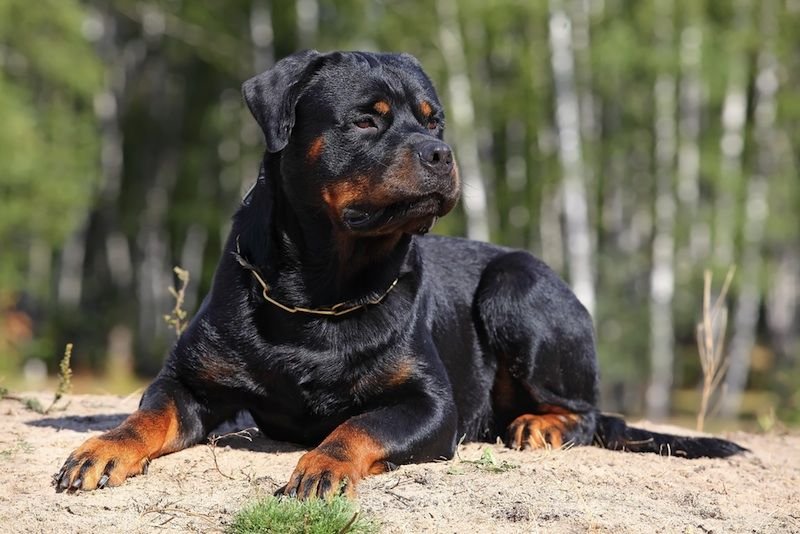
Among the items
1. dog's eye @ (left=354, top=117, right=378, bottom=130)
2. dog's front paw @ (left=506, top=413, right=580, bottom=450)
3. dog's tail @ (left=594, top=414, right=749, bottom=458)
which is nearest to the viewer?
dog's eye @ (left=354, top=117, right=378, bottom=130)

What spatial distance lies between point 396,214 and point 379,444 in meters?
0.92

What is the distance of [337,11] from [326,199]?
59.9ft

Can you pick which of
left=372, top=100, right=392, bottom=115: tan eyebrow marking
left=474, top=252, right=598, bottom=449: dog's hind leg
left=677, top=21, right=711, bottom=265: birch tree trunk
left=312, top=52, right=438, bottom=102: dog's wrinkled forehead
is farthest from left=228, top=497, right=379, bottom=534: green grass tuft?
left=677, top=21, right=711, bottom=265: birch tree trunk

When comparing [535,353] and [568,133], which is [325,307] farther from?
[568,133]

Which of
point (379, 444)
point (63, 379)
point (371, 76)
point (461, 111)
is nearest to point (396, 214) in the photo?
point (371, 76)

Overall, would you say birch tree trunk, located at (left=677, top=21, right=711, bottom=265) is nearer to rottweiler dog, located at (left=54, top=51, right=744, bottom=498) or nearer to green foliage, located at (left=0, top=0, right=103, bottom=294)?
green foliage, located at (left=0, top=0, right=103, bottom=294)

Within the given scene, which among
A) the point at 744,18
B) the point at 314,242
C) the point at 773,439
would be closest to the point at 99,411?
the point at 314,242

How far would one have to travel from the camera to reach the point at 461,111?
19.9 m

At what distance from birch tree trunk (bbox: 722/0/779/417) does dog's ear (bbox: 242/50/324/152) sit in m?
18.5

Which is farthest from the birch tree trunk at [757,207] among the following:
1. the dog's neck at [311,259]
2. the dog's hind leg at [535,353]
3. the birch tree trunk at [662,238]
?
the dog's neck at [311,259]

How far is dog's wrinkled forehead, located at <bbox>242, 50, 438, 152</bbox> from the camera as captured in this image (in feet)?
14.5

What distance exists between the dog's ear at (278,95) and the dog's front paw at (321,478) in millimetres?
1339

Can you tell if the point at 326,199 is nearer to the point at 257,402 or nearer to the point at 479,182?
the point at 257,402

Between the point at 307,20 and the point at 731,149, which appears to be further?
the point at 731,149
